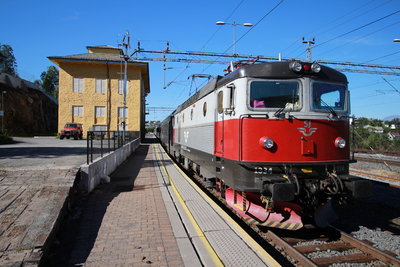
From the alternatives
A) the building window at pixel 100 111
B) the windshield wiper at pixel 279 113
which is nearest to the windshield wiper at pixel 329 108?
the windshield wiper at pixel 279 113

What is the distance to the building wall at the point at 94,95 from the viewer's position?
116 ft

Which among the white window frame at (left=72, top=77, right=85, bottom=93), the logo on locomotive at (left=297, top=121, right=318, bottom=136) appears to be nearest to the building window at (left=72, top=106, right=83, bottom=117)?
the white window frame at (left=72, top=77, right=85, bottom=93)

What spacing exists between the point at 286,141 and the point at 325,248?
1933 millimetres

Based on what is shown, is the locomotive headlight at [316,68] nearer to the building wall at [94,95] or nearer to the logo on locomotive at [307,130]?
the logo on locomotive at [307,130]

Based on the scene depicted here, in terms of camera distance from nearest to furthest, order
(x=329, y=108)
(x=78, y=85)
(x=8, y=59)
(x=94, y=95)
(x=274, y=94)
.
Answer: (x=274, y=94) → (x=329, y=108) → (x=78, y=85) → (x=94, y=95) → (x=8, y=59)

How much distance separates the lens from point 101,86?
36.3m

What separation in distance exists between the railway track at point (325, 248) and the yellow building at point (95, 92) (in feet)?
105

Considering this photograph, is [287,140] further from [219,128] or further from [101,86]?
[101,86]

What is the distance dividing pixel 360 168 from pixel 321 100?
1049 cm

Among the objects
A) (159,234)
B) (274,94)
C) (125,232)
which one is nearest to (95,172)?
(125,232)

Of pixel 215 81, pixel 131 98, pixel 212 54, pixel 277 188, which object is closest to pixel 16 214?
pixel 277 188

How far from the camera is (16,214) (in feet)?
15.4

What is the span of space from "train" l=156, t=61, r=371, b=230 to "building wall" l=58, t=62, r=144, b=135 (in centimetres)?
3187

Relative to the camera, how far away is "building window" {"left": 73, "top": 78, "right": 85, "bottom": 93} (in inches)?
1404
